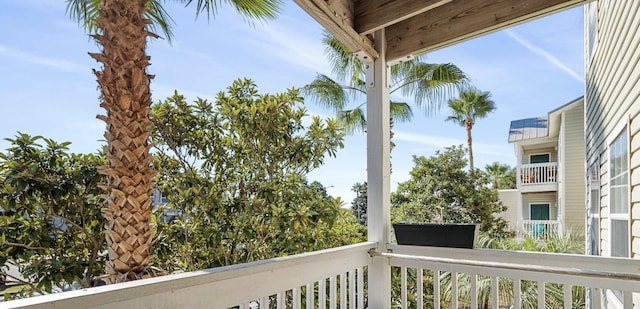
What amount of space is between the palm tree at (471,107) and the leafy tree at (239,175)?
8820 millimetres

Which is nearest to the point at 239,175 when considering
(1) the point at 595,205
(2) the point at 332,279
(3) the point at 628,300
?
(2) the point at 332,279

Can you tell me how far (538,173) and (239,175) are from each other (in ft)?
31.7

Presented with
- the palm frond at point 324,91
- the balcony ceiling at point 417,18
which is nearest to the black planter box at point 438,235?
the balcony ceiling at point 417,18

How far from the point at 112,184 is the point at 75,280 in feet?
3.11

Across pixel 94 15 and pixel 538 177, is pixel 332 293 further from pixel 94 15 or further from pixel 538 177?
pixel 538 177

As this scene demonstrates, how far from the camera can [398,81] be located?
19.9 feet

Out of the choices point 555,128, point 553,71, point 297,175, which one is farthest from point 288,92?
point 553,71

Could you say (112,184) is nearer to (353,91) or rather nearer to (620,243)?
(620,243)

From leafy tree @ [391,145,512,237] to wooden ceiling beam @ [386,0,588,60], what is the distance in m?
4.94

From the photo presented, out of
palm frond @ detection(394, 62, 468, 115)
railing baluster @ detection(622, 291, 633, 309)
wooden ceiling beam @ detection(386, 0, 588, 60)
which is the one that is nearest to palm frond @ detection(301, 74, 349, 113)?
palm frond @ detection(394, 62, 468, 115)

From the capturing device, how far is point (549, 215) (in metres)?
11.2

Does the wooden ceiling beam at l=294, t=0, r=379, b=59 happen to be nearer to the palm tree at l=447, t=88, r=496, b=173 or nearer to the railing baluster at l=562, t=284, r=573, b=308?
the railing baluster at l=562, t=284, r=573, b=308

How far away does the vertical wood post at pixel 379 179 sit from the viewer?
2553mm

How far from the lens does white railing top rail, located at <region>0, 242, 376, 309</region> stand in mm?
1055
